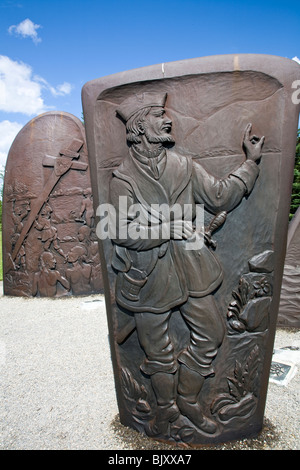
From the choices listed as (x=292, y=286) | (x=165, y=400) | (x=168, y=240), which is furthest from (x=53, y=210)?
(x=165, y=400)

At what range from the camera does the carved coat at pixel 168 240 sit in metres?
2.20

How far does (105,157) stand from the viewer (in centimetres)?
237

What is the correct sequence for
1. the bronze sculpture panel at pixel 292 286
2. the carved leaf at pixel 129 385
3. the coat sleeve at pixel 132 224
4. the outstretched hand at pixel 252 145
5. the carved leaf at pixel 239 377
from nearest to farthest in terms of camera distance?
the outstretched hand at pixel 252 145, the coat sleeve at pixel 132 224, the carved leaf at pixel 239 377, the carved leaf at pixel 129 385, the bronze sculpture panel at pixel 292 286

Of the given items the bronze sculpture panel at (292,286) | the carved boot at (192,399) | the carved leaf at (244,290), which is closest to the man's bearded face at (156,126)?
the carved leaf at (244,290)

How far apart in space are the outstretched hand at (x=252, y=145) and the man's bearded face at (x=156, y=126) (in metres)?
0.51

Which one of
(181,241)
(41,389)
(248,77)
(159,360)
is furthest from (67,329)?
(248,77)

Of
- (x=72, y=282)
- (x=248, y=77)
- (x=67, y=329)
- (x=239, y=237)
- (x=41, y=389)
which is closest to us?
(x=248, y=77)

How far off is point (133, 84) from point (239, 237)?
1299mm

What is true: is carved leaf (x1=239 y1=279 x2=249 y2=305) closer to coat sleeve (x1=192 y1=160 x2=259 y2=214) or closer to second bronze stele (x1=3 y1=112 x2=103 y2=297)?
coat sleeve (x1=192 y1=160 x2=259 y2=214)

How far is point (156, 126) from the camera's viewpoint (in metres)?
2.19

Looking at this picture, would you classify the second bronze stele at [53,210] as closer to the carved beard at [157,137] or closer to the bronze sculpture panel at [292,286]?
the bronze sculpture panel at [292,286]

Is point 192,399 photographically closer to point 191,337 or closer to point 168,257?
point 191,337
